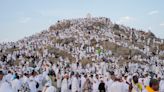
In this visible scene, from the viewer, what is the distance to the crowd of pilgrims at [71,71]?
12427 mm

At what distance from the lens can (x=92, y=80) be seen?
20.3 m

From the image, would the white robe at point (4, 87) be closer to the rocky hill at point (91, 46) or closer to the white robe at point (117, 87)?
the white robe at point (117, 87)

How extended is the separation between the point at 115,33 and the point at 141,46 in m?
7.49

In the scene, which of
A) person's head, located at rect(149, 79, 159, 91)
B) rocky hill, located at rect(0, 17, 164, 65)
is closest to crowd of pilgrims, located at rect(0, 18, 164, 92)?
person's head, located at rect(149, 79, 159, 91)

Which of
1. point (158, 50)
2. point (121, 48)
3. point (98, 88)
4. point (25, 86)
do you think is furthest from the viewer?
point (158, 50)

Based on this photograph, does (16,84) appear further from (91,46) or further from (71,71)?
(91,46)

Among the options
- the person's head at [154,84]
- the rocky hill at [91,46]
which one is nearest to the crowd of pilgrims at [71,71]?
the person's head at [154,84]

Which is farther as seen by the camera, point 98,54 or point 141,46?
point 141,46

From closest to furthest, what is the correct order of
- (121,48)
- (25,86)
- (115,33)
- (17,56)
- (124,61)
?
(25,86), (17,56), (124,61), (121,48), (115,33)

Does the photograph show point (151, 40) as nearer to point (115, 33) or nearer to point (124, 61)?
point (115, 33)

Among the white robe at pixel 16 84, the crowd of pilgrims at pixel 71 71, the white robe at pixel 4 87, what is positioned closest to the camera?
the white robe at pixel 4 87

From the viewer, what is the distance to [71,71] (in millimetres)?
28406

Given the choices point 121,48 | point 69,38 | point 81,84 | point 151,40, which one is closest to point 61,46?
point 69,38

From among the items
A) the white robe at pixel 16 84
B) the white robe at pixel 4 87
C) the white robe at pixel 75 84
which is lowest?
the white robe at pixel 75 84
